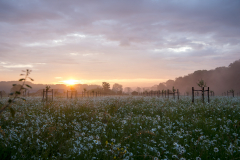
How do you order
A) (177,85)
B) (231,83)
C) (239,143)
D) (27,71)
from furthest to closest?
(177,85) < (231,83) < (239,143) < (27,71)

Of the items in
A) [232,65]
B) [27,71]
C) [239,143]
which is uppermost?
[232,65]

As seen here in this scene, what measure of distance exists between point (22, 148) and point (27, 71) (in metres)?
4.28

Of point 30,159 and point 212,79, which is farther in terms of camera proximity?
point 212,79

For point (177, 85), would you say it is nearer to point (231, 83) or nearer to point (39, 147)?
point (231, 83)

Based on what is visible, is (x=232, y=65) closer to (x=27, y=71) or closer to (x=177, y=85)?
(x=177, y=85)

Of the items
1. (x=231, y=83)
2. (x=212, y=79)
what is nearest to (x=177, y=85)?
(x=212, y=79)

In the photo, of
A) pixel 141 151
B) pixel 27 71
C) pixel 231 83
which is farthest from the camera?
pixel 231 83

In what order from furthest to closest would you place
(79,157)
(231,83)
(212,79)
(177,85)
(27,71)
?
(177,85) → (212,79) → (231,83) → (79,157) → (27,71)

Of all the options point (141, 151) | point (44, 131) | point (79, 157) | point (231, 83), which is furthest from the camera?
point (231, 83)

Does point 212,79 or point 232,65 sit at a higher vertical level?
point 232,65

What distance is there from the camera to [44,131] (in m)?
7.45

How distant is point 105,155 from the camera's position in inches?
201

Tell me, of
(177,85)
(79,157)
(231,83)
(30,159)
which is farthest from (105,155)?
(177,85)

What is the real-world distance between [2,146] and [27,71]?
4.61m
